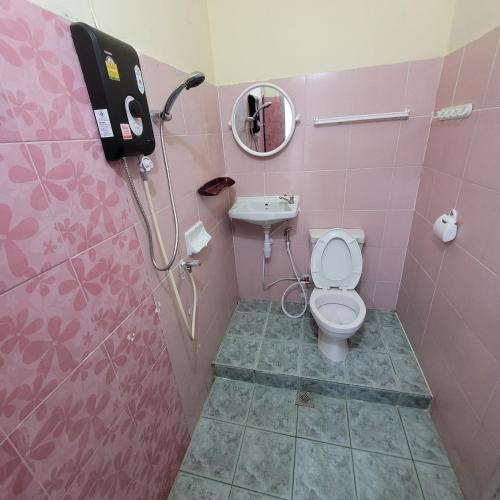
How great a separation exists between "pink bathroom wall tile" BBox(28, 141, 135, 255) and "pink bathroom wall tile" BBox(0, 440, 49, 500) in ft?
1.44

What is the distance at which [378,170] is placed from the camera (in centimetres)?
164

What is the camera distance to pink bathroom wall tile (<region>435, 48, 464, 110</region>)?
1.24 metres

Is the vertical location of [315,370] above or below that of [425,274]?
below

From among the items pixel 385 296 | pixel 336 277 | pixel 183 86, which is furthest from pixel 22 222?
pixel 385 296

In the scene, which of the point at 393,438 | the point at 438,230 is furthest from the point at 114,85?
the point at 393,438

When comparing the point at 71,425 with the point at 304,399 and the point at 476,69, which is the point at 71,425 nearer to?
the point at 304,399

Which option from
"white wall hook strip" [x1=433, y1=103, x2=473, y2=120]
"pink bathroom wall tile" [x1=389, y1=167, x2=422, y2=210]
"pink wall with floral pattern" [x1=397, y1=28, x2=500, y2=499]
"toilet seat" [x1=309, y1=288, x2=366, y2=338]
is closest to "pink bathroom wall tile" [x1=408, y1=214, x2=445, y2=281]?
→ "pink wall with floral pattern" [x1=397, y1=28, x2=500, y2=499]

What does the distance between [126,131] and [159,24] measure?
61 cm

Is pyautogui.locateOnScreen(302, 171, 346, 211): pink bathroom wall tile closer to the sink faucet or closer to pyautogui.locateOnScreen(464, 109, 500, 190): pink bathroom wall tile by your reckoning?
the sink faucet

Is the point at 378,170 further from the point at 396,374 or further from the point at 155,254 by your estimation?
the point at 155,254

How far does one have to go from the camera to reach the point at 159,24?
104 cm

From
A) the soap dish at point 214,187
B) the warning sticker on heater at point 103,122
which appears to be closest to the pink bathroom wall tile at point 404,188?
the soap dish at point 214,187

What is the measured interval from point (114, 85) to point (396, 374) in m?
1.90

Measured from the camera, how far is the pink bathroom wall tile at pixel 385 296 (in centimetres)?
194
